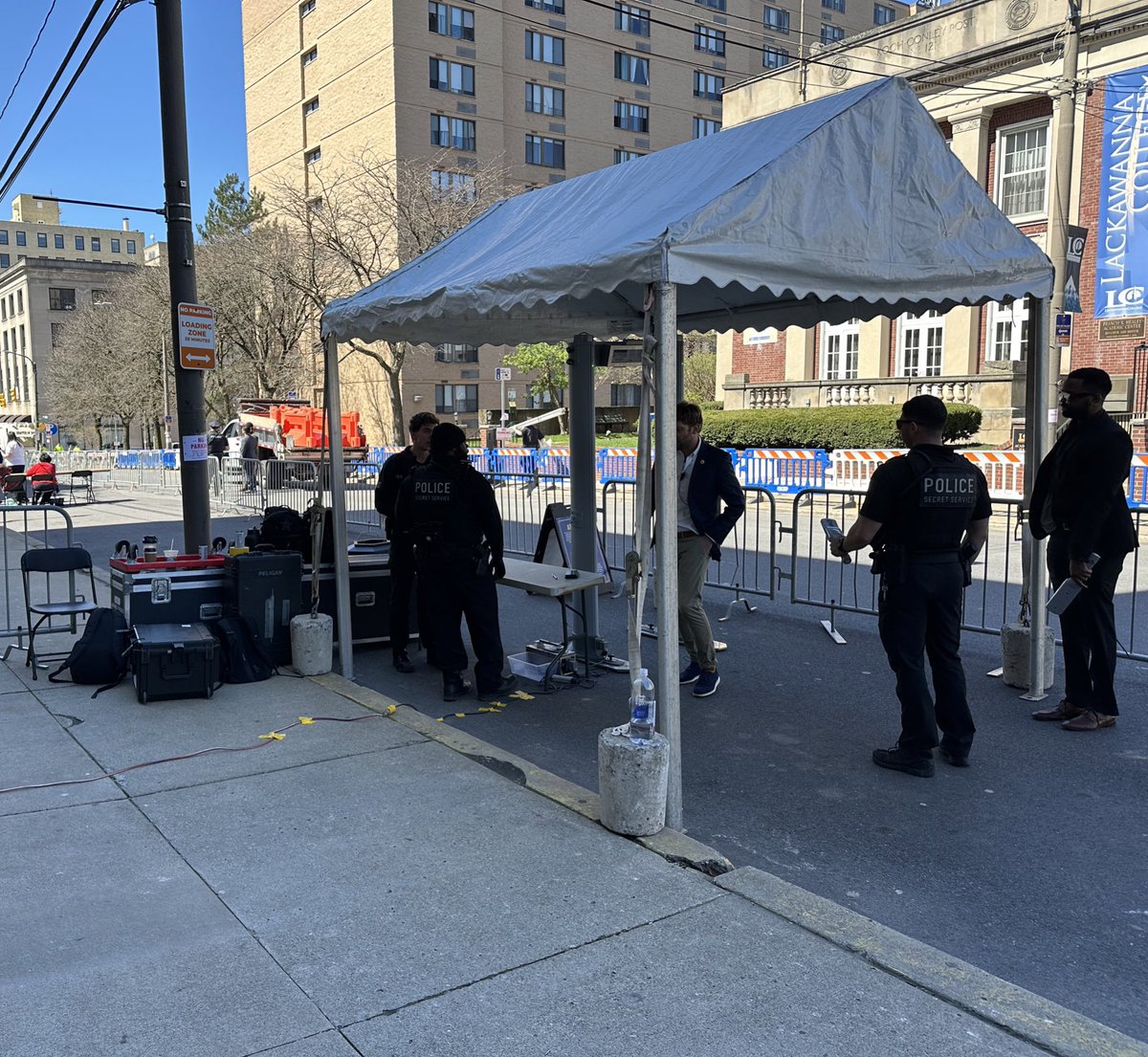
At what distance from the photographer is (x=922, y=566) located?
5.23 metres

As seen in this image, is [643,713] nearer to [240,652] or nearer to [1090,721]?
[1090,721]

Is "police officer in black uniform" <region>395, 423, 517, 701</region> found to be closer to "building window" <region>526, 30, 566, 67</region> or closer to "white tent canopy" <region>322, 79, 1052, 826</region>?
"white tent canopy" <region>322, 79, 1052, 826</region>

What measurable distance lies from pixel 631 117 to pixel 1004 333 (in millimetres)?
40501

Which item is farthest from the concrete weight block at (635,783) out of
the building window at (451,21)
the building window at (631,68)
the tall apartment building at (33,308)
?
the tall apartment building at (33,308)

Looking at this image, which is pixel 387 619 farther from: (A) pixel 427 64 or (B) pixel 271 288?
(A) pixel 427 64

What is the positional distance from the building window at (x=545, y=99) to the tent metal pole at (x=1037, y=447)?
181 ft

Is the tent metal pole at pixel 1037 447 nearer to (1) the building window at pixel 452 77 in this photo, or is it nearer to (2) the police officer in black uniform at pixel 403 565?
(2) the police officer in black uniform at pixel 403 565

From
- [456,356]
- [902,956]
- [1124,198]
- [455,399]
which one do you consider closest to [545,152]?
[456,356]

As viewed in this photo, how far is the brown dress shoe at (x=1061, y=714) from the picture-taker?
6.12m

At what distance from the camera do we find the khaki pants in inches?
262

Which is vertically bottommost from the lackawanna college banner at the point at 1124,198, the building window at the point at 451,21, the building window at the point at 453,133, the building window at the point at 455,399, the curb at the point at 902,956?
the curb at the point at 902,956

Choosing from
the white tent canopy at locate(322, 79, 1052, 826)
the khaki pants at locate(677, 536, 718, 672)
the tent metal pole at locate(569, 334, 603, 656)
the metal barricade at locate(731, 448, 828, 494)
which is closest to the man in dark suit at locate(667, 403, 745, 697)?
the khaki pants at locate(677, 536, 718, 672)

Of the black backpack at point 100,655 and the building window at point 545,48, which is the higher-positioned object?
the building window at point 545,48

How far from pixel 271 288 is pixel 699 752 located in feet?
136
